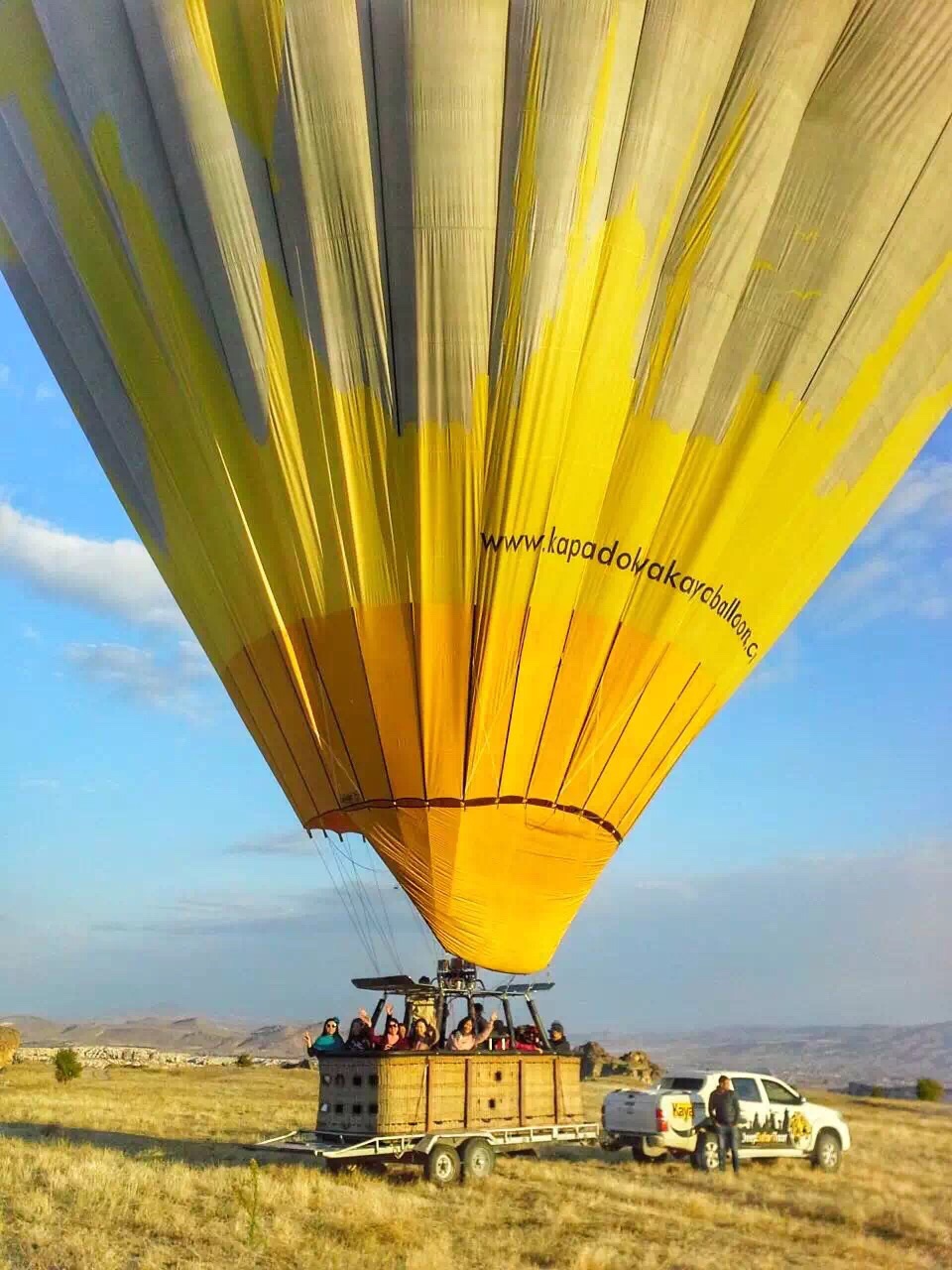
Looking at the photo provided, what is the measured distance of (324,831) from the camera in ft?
41.6

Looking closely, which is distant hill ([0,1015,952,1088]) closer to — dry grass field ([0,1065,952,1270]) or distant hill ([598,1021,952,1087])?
distant hill ([598,1021,952,1087])

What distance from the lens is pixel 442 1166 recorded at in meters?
11.3

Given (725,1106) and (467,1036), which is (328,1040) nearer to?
(467,1036)

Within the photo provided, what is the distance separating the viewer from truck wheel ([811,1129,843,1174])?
1389 cm

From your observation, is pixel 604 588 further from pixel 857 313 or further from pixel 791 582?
pixel 857 313

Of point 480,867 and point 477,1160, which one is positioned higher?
point 480,867

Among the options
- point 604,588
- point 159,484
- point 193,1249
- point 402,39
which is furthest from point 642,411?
point 193,1249

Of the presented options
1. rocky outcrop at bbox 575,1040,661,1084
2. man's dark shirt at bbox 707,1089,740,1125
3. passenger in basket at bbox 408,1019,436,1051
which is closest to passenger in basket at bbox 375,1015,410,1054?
passenger in basket at bbox 408,1019,436,1051

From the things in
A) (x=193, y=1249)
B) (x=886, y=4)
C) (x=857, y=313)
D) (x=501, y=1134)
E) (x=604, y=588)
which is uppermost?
(x=886, y=4)

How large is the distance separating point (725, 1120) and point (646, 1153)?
110 cm

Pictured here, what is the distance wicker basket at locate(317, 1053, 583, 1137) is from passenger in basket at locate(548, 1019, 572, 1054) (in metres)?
0.52

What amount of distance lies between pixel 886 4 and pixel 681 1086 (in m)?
12.1

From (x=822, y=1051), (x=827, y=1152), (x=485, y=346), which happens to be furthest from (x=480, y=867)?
(x=822, y=1051)

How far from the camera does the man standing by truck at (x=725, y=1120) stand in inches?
514
